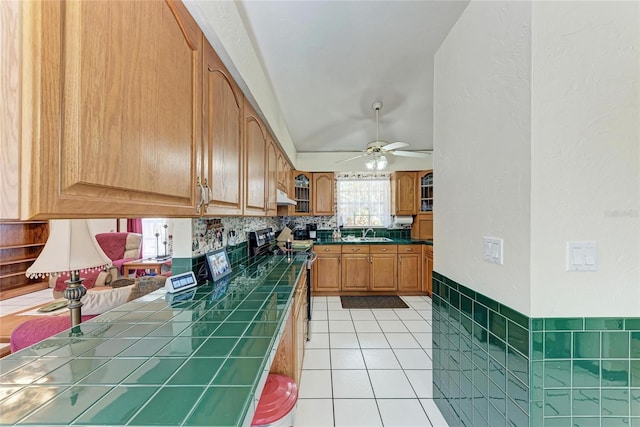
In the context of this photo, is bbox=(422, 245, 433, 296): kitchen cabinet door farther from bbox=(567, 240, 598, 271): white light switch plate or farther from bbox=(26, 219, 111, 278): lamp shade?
bbox=(26, 219, 111, 278): lamp shade

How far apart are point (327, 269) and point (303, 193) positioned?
4.47 feet

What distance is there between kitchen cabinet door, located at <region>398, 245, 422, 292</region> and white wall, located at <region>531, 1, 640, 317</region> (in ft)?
10.8

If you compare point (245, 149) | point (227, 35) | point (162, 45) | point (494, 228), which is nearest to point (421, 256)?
point (494, 228)

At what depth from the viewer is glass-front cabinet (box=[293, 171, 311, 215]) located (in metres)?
4.55

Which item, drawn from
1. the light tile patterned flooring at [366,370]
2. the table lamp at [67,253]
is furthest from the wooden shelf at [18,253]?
the table lamp at [67,253]

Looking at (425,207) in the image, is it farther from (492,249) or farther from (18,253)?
(18,253)

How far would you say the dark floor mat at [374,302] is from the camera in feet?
12.4

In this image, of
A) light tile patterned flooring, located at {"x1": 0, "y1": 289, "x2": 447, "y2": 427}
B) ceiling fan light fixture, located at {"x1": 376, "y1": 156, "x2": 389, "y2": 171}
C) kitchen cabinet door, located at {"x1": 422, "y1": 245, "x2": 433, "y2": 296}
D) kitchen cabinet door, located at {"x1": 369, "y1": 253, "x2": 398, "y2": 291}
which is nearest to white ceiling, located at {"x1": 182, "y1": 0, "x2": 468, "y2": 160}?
ceiling fan light fixture, located at {"x1": 376, "y1": 156, "x2": 389, "y2": 171}

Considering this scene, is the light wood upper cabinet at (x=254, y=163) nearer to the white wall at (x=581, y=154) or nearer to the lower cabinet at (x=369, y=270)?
the white wall at (x=581, y=154)

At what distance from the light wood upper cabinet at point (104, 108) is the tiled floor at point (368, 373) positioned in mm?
1696

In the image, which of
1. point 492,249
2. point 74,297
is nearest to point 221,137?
point 74,297

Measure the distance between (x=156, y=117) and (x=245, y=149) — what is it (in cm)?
92

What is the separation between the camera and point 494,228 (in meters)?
1.20

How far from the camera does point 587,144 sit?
1004 millimetres
